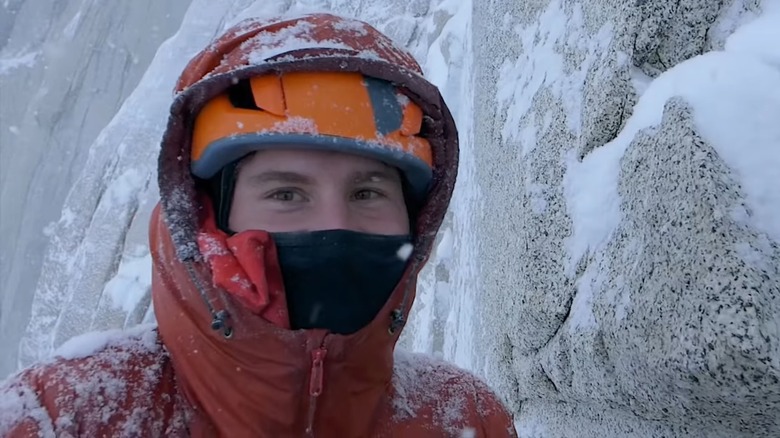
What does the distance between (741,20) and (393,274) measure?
89cm

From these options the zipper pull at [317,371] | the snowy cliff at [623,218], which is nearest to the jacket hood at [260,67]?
the zipper pull at [317,371]

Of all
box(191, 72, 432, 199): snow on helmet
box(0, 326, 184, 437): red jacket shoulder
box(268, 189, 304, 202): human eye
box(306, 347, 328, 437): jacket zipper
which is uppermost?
box(191, 72, 432, 199): snow on helmet

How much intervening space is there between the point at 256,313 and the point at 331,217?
0.23 meters

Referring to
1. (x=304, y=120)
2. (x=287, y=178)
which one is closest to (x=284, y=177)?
(x=287, y=178)

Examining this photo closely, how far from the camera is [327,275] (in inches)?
49.4

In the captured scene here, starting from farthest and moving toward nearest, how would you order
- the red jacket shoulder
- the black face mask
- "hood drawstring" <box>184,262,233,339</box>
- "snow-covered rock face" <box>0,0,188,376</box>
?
"snow-covered rock face" <box>0,0,188,376</box>
the black face mask
"hood drawstring" <box>184,262,233,339</box>
the red jacket shoulder

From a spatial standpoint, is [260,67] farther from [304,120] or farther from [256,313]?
[256,313]

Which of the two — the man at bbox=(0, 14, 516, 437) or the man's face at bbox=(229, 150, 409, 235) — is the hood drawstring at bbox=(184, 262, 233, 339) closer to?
the man at bbox=(0, 14, 516, 437)

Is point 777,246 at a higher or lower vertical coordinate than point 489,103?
lower

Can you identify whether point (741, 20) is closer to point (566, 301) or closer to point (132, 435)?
point (566, 301)

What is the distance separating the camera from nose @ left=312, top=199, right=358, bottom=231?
4.17ft

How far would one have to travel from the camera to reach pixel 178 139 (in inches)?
51.6

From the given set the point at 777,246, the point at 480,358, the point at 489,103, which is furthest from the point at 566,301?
the point at 489,103

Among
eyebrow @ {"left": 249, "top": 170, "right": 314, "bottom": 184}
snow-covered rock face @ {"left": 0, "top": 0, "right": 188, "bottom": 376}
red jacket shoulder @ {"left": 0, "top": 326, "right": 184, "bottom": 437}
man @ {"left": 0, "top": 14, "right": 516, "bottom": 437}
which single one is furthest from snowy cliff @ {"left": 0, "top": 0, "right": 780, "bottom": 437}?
snow-covered rock face @ {"left": 0, "top": 0, "right": 188, "bottom": 376}
